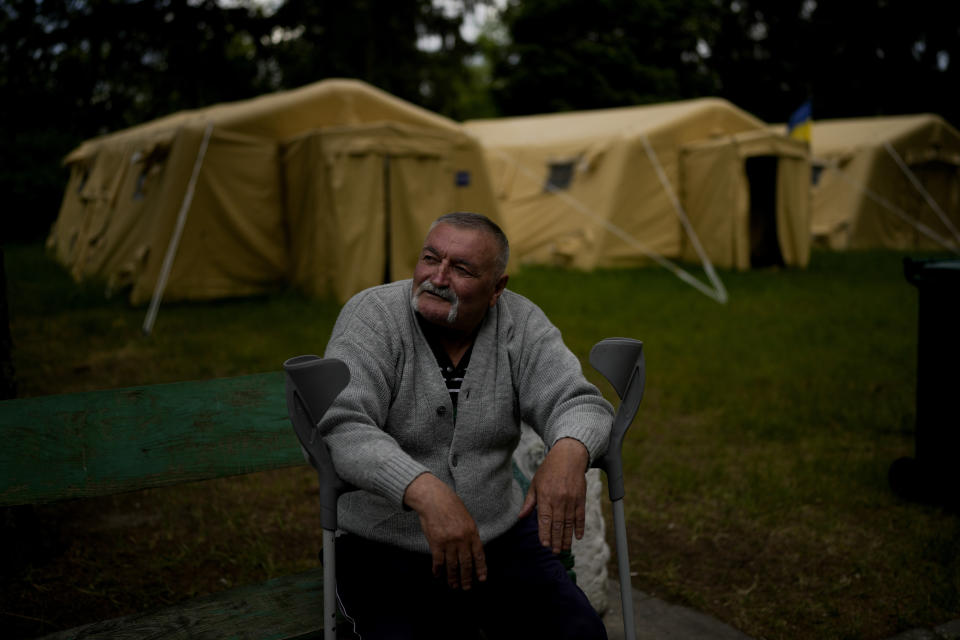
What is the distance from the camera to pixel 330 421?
1897 millimetres

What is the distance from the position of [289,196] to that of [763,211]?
990 cm

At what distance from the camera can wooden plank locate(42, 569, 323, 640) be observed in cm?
195

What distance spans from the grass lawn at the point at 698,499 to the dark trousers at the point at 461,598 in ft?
3.38

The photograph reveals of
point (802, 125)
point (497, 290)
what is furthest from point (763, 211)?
point (497, 290)

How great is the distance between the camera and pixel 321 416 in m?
1.77

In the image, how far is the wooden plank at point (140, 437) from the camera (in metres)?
2.04

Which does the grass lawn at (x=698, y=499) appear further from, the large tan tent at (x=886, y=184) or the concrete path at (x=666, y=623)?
the large tan tent at (x=886, y=184)

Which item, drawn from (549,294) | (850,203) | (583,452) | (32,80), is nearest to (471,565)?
(583,452)

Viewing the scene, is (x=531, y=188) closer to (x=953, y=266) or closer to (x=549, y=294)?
(x=549, y=294)

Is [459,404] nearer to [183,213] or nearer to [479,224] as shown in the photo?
[479,224]

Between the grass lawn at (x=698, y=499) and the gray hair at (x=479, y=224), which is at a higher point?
the gray hair at (x=479, y=224)

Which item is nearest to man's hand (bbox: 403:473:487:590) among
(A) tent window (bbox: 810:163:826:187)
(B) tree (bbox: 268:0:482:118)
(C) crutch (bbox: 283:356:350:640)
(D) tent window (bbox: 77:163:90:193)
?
(C) crutch (bbox: 283:356:350:640)

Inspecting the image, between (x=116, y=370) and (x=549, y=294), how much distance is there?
5.95 metres

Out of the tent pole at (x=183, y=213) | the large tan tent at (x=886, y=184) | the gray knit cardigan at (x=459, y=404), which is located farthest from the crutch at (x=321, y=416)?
the large tan tent at (x=886, y=184)
